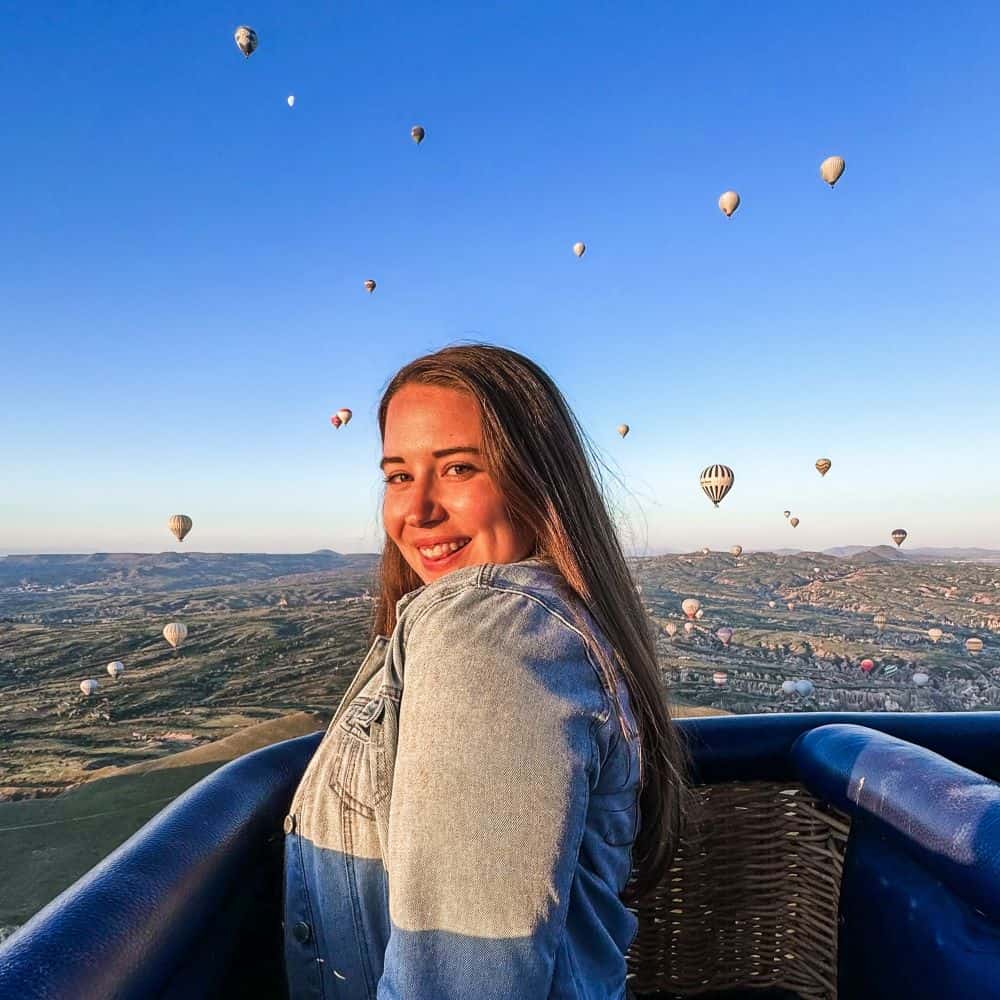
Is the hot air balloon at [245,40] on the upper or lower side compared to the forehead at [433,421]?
upper

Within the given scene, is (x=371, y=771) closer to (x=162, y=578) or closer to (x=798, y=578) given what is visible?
(x=798, y=578)

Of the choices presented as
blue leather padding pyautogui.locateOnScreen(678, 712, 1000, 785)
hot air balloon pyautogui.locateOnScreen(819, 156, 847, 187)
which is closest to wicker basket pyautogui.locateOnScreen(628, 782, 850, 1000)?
blue leather padding pyautogui.locateOnScreen(678, 712, 1000, 785)

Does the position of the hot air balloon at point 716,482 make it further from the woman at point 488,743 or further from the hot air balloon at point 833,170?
the woman at point 488,743

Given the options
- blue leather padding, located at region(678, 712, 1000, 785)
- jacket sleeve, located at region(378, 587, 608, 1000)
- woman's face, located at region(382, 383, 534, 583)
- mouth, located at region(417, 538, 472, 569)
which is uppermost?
woman's face, located at region(382, 383, 534, 583)

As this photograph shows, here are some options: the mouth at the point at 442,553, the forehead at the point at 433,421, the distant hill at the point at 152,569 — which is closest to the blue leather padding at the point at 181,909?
the mouth at the point at 442,553

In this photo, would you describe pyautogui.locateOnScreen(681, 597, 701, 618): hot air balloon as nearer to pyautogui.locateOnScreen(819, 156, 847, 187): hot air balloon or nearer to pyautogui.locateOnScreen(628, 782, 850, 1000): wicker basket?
pyautogui.locateOnScreen(819, 156, 847, 187): hot air balloon

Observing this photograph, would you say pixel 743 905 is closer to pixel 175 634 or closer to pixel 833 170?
pixel 833 170

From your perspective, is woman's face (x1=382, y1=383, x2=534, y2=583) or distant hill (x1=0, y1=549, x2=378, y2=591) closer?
woman's face (x1=382, y1=383, x2=534, y2=583)
